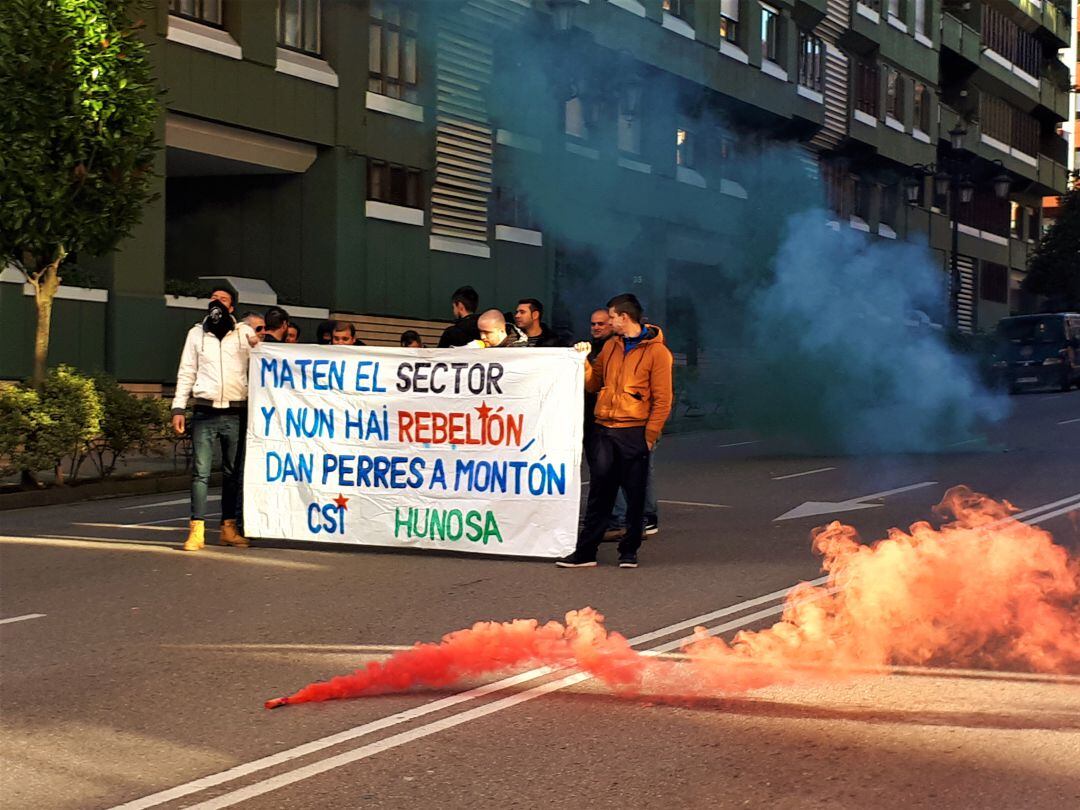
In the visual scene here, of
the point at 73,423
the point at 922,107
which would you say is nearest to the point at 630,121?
the point at 73,423

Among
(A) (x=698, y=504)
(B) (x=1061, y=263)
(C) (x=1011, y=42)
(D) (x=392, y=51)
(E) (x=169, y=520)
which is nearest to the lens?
(E) (x=169, y=520)

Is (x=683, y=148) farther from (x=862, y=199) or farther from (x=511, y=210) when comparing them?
(x=862, y=199)

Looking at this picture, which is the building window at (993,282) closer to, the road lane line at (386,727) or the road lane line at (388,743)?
the road lane line at (386,727)

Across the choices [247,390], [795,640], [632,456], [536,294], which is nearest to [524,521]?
[632,456]

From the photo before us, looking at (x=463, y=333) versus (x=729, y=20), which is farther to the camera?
(x=729, y=20)

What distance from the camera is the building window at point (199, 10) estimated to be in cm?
2475

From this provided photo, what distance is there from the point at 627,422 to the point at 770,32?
3036cm

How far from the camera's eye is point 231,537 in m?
12.6

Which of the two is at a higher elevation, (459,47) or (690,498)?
(459,47)

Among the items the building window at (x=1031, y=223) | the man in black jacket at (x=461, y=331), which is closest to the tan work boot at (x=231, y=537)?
the man in black jacket at (x=461, y=331)

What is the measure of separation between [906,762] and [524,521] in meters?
6.19

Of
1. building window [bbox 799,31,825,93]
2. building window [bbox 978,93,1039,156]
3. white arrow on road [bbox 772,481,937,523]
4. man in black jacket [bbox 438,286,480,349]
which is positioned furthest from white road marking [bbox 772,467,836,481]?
building window [bbox 978,93,1039,156]

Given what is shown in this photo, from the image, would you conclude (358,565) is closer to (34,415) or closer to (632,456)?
(632,456)

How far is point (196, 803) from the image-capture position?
543 cm
